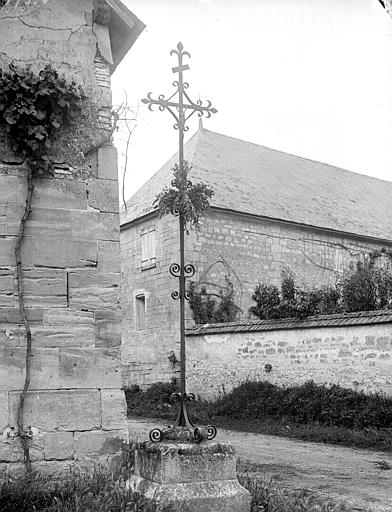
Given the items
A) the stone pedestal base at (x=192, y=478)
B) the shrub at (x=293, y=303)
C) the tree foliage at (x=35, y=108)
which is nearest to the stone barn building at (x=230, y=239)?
the shrub at (x=293, y=303)

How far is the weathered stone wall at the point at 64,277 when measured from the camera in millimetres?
5312

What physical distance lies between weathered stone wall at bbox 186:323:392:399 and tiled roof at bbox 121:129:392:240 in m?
4.79

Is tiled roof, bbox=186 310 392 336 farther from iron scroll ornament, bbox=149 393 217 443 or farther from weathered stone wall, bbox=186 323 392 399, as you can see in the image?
iron scroll ornament, bbox=149 393 217 443

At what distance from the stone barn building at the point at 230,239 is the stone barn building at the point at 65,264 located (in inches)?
469

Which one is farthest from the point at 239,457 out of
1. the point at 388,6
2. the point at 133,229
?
the point at 133,229

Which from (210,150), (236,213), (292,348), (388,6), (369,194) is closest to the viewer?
(388,6)

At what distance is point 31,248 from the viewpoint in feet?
17.9

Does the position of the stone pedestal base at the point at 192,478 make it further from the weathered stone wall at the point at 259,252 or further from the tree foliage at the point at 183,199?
the weathered stone wall at the point at 259,252

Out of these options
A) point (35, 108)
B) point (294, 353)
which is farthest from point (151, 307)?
point (35, 108)

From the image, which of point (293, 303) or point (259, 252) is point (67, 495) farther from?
point (259, 252)

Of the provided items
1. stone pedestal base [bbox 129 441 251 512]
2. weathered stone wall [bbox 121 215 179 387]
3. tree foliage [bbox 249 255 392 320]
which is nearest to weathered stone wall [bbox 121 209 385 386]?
weathered stone wall [bbox 121 215 179 387]

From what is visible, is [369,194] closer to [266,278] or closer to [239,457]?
[266,278]

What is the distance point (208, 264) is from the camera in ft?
59.7

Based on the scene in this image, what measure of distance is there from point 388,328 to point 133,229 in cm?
1015
